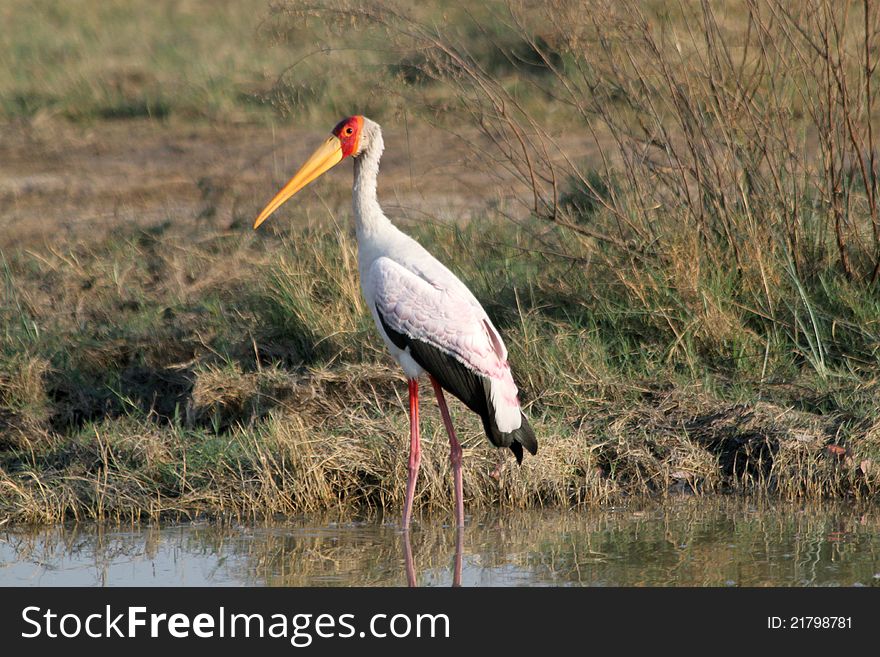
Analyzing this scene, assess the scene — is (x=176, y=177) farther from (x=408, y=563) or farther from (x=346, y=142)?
(x=408, y=563)

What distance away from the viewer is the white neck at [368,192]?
5113 mm

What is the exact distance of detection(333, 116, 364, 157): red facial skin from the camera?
17.2 ft

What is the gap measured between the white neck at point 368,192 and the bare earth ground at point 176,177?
2035 mm

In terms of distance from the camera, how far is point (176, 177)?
8438 millimetres

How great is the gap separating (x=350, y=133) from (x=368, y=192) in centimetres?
23

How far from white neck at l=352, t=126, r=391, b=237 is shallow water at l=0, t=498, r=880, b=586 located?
40.0 inches

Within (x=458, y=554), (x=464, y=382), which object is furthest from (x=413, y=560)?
(x=464, y=382)

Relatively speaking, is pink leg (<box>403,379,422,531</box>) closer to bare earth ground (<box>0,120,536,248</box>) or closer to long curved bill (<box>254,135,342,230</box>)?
long curved bill (<box>254,135,342,230</box>)

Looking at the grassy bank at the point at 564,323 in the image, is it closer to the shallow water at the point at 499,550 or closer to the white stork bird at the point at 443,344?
the shallow water at the point at 499,550

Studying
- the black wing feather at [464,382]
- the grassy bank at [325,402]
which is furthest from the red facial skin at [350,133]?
the grassy bank at [325,402]

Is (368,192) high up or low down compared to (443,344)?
up

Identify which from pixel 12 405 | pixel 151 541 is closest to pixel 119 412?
pixel 12 405
